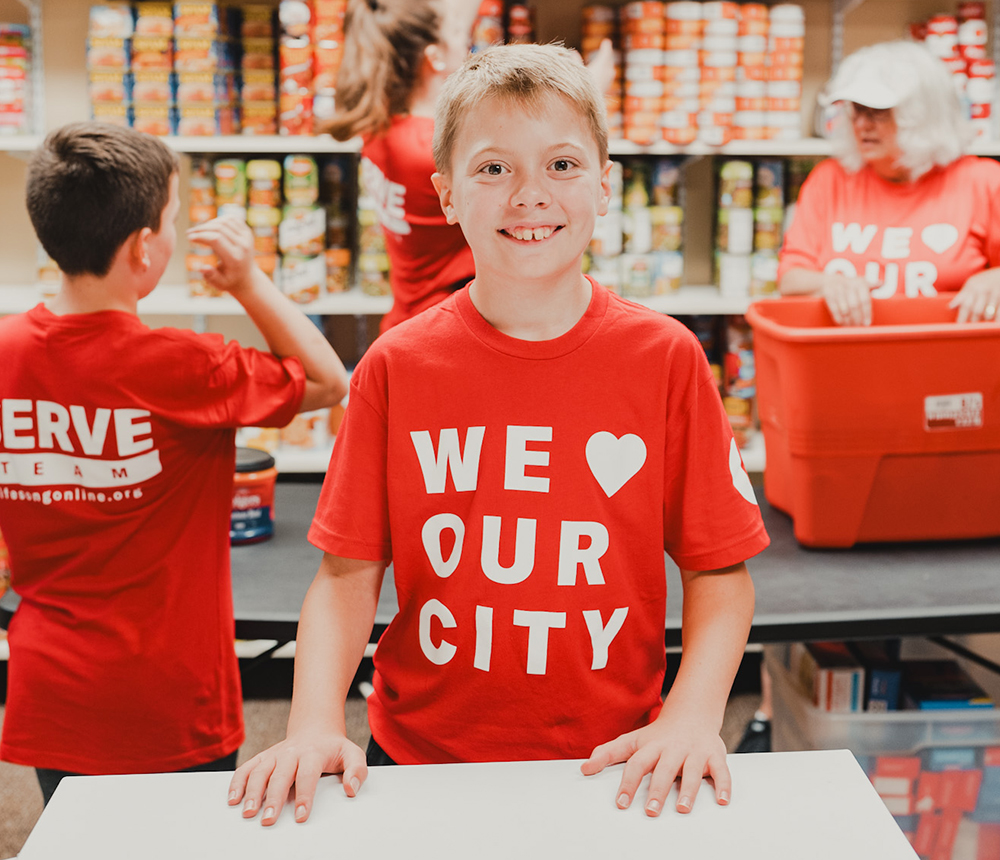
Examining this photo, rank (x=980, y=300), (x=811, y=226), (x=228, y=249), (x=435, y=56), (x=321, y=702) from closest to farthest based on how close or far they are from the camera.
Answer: (x=321, y=702) → (x=228, y=249) → (x=980, y=300) → (x=435, y=56) → (x=811, y=226)

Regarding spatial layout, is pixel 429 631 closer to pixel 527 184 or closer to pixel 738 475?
pixel 738 475

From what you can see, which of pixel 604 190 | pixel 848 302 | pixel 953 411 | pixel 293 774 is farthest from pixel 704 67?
pixel 293 774

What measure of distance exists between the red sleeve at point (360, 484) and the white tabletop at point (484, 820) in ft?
0.85

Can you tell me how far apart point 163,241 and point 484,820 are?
0.99 metres

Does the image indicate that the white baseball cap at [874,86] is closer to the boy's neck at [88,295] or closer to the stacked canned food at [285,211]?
the stacked canned food at [285,211]

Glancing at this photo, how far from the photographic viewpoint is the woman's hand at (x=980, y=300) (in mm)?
1725

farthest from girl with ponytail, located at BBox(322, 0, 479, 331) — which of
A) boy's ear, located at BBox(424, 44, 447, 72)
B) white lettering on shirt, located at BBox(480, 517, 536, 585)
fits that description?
white lettering on shirt, located at BBox(480, 517, 536, 585)

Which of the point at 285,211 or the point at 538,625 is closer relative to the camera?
the point at 538,625

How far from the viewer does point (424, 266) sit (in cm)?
208

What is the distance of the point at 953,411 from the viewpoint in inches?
62.9

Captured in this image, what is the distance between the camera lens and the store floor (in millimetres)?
2291

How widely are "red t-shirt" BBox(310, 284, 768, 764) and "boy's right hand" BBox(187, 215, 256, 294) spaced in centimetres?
50

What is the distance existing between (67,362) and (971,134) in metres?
1.86

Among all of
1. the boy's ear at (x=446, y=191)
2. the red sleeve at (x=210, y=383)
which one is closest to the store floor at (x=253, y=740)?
the red sleeve at (x=210, y=383)
